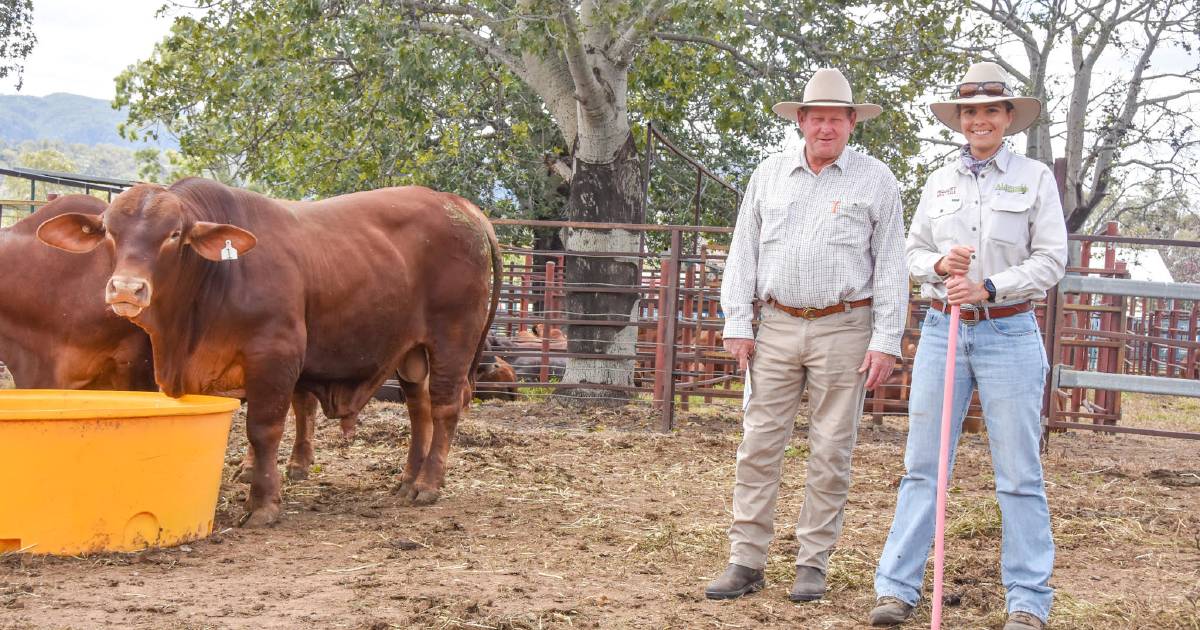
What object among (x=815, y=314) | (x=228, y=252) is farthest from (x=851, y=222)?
(x=228, y=252)

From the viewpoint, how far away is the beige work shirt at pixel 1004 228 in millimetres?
3645

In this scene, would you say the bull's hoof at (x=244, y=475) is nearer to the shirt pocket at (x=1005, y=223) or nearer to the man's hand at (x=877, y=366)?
the man's hand at (x=877, y=366)

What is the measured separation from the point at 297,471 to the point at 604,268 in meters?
5.55

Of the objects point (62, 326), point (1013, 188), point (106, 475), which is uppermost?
point (1013, 188)

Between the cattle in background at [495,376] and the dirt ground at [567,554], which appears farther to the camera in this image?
the cattle in background at [495,376]

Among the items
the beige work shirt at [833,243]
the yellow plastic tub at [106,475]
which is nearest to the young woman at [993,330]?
the beige work shirt at [833,243]

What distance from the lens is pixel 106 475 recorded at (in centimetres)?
432

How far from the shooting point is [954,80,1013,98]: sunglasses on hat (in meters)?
3.72

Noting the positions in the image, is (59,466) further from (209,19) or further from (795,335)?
(209,19)

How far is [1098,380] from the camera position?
25.0 ft

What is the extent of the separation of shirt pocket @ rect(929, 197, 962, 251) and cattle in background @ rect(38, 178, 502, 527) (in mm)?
2719

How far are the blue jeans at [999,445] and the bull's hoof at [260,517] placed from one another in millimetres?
2683

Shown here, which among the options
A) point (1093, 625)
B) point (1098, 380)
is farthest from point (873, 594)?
point (1098, 380)

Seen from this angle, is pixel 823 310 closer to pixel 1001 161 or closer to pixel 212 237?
pixel 1001 161
